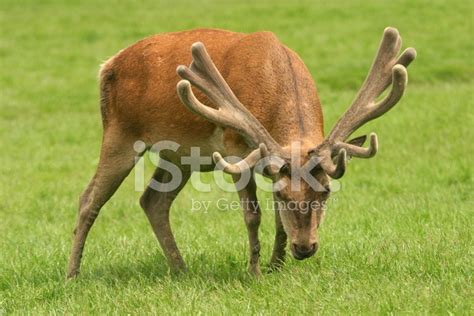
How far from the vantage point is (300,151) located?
630cm

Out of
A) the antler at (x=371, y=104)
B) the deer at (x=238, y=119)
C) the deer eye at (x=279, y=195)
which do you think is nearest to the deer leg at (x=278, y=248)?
the deer at (x=238, y=119)

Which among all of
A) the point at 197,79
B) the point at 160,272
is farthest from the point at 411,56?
the point at 160,272

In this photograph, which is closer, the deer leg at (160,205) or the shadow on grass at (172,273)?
the shadow on grass at (172,273)

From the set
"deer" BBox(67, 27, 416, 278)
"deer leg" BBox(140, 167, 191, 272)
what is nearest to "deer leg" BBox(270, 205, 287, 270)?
"deer" BBox(67, 27, 416, 278)

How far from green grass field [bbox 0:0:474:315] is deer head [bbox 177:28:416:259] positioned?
1.47ft

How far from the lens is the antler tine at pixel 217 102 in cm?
643

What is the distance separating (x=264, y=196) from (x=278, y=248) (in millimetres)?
3683

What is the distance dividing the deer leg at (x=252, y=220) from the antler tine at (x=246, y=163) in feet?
2.23

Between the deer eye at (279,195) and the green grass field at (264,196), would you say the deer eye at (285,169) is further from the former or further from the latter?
the green grass field at (264,196)

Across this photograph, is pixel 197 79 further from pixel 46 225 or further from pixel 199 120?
pixel 46 225

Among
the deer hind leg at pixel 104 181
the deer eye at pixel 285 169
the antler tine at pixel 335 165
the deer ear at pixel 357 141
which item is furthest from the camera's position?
the deer hind leg at pixel 104 181

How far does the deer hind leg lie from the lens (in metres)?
7.78

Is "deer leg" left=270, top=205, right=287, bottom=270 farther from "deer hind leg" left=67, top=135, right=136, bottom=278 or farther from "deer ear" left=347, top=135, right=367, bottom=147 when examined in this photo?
"deer hind leg" left=67, top=135, right=136, bottom=278

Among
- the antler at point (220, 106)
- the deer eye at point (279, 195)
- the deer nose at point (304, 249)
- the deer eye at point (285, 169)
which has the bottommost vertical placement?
the deer nose at point (304, 249)
